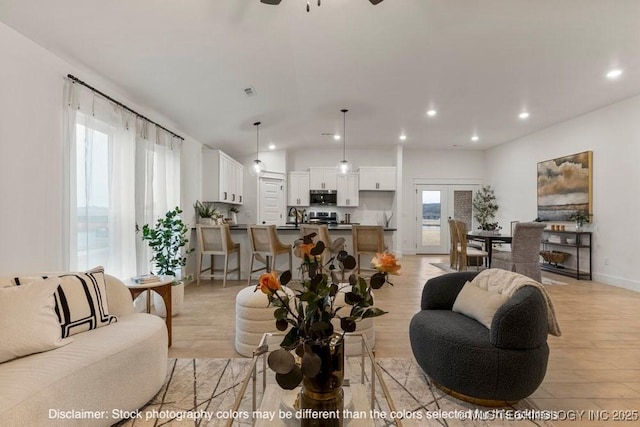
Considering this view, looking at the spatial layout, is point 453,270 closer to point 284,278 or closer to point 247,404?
point 247,404

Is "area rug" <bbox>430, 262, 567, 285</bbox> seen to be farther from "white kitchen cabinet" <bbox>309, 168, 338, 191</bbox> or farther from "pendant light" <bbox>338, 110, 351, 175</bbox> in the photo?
"white kitchen cabinet" <bbox>309, 168, 338, 191</bbox>

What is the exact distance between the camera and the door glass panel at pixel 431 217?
855cm

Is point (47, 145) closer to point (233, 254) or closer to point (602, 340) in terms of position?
point (233, 254)

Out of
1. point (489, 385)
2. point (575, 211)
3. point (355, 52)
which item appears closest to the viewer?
point (489, 385)

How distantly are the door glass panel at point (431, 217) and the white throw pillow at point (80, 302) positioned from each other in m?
7.84

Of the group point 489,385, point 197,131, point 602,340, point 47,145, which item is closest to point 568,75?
point 602,340

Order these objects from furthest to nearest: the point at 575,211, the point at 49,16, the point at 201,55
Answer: the point at 575,211 → the point at 201,55 → the point at 49,16

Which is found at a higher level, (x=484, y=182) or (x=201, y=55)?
(x=201, y=55)

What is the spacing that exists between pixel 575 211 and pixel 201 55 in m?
6.66

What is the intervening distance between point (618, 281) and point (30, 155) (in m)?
7.66

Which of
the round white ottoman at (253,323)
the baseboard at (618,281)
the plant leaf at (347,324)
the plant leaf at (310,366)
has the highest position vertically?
the plant leaf at (347,324)

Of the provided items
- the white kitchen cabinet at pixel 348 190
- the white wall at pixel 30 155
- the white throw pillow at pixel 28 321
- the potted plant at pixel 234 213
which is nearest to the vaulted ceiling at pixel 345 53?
the white wall at pixel 30 155

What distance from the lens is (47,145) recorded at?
2477mm

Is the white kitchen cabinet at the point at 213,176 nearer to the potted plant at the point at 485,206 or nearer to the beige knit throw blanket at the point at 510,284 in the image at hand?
the beige knit throw blanket at the point at 510,284
